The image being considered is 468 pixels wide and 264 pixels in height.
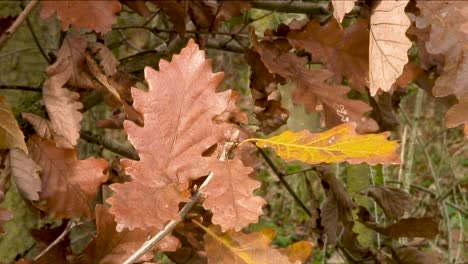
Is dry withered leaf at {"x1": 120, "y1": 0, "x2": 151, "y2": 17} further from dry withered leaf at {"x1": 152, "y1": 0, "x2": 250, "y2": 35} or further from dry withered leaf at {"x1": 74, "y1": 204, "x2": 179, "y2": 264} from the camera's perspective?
dry withered leaf at {"x1": 74, "y1": 204, "x2": 179, "y2": 264}

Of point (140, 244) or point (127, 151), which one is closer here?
point (140, 244)

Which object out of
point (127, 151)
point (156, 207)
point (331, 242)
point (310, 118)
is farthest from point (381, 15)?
point (310, 118)

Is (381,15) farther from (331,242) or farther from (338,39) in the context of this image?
(331,242)

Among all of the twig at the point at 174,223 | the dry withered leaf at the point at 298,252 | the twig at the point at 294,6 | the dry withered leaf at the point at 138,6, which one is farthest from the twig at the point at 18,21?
the twig at the point at 294,6

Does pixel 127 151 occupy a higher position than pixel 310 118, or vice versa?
pixel 127 151

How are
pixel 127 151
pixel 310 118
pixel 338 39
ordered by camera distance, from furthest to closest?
pixel 310 118 < pixel 127 151 < pixel 338 39

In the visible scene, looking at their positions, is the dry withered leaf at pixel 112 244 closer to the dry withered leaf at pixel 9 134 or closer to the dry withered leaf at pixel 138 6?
the dry withered leaf at pixel 9 134

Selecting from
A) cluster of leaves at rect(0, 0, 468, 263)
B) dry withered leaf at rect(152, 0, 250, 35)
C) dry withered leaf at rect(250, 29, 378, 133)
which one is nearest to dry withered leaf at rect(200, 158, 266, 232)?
cluster of leaves at rect(0, 0, 468, 263)
